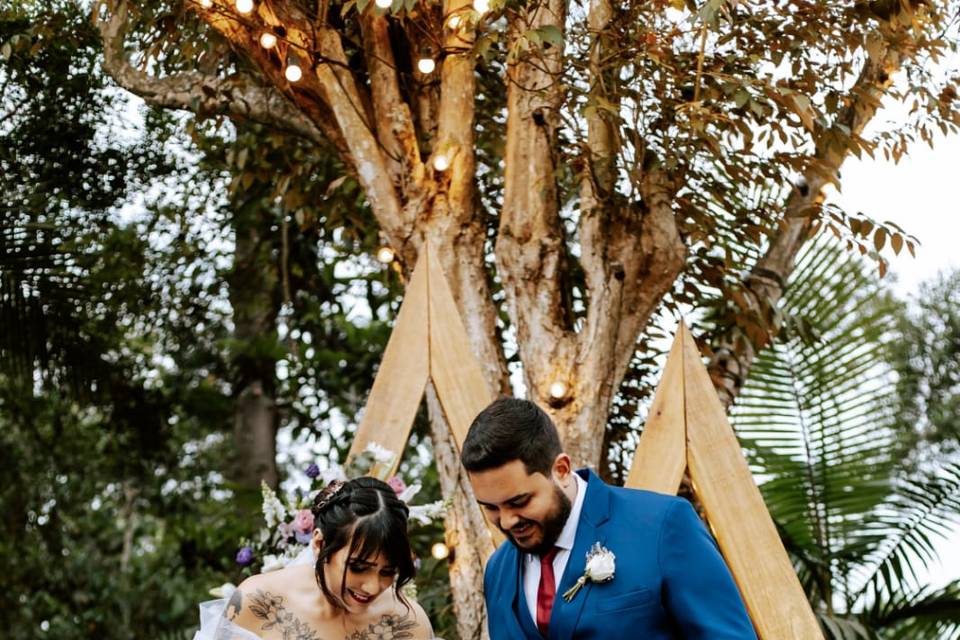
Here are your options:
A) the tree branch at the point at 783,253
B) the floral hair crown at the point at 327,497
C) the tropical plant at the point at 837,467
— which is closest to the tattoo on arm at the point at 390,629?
Answer: the floral hair crown at the point at 327,497

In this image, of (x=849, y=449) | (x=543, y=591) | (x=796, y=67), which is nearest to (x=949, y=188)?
(x=849, y=449)

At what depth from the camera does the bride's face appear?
9.51 ft

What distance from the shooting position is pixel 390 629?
324 centimetres

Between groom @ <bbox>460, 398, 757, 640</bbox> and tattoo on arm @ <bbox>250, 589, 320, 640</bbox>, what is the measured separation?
0.78 metres

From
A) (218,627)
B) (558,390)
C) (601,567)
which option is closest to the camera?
(601,567)

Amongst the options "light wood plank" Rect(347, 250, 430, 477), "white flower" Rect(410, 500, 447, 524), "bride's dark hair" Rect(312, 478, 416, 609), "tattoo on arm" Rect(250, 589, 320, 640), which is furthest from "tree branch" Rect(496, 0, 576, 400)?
"tattoo on arm" Rect(250, 589, 320, 640)

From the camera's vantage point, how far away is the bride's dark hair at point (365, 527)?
2893 mm

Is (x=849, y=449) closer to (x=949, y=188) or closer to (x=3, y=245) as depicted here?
(x=3, y=245)

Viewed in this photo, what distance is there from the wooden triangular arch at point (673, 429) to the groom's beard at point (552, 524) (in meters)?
1.42

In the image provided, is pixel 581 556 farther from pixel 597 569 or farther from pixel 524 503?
pixel 524 503

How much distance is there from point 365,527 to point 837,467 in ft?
12.8

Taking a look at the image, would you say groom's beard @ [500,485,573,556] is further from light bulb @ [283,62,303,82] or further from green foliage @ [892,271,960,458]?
green foliage @ [892,271,960,458]

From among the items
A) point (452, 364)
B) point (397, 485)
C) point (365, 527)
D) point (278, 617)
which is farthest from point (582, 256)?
point (278, 617)

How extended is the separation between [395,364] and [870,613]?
10.2 ft
